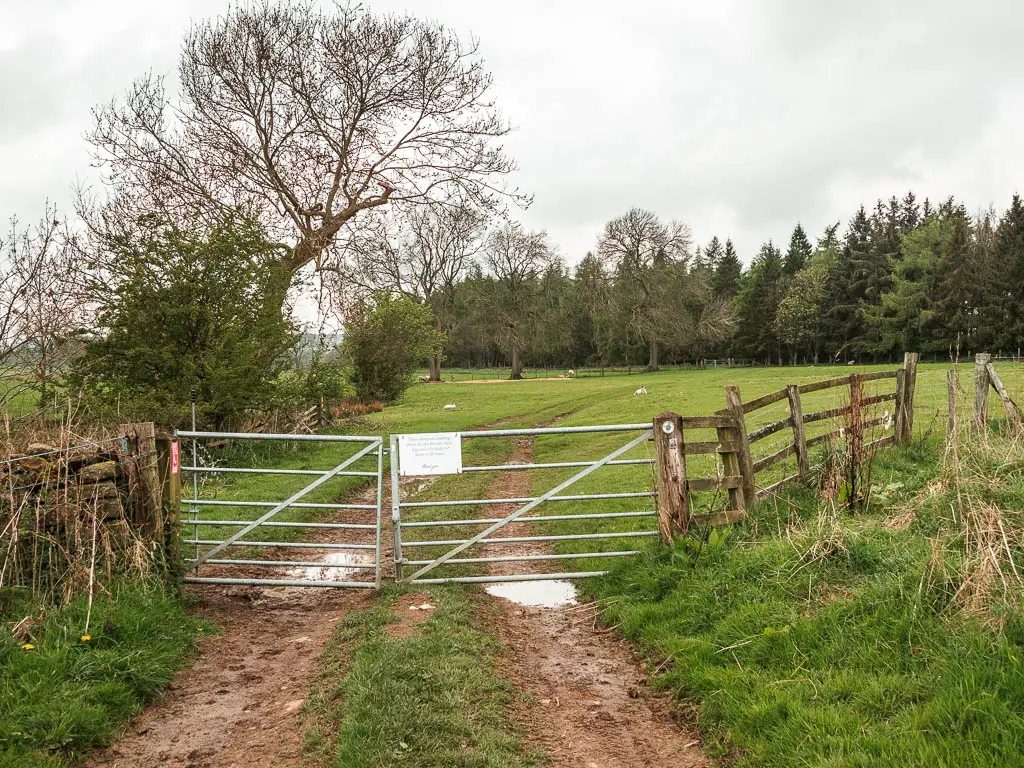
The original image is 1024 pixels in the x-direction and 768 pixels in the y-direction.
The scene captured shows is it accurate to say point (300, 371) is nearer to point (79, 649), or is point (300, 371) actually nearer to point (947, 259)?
point (79, 649)

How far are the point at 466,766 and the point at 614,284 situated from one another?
216 feet

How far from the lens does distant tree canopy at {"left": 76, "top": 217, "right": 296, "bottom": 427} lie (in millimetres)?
14008

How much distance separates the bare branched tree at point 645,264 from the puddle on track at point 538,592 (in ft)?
195

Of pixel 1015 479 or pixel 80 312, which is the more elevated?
pixel 80 312

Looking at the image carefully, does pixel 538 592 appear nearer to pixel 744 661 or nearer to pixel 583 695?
pixel 583 695

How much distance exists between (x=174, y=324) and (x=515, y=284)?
58120mm

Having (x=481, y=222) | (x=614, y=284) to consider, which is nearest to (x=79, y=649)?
(x=481, y=222)

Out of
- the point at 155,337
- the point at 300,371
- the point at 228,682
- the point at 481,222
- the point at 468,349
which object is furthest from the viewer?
the point at 468,349

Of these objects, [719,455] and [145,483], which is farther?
[719,455]

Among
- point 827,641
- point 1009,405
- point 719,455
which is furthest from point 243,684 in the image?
point 1009,405

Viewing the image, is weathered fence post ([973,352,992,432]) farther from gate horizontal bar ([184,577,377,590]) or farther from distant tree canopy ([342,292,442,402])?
distant tree canopy ([342,292,442,402])

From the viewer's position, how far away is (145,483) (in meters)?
6.83

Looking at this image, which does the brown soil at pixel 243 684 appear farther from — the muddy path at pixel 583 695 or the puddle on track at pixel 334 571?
the muddy path at pixel 583 695

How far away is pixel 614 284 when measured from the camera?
6775 cm
